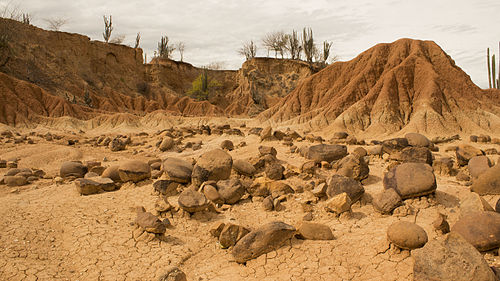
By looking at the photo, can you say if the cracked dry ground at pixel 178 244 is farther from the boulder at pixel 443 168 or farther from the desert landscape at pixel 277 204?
the boulder at pixel 443 168

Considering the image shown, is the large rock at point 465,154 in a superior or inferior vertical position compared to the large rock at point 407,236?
superior

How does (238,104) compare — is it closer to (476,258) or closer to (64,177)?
(64,177)

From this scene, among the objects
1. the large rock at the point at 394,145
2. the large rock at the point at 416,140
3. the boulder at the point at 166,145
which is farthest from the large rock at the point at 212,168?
the boulder at the point at 166,145

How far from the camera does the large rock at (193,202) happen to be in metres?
4.67

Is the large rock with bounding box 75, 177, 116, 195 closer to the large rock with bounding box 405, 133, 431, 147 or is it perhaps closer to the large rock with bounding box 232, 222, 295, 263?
the large rock with bounding box 232, 222, 295, 263

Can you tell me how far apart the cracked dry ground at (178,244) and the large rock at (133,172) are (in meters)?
0.61

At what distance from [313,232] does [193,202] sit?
1830mm

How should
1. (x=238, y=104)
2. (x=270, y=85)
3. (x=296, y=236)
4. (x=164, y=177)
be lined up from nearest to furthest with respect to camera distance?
(x=296, y=236) < (x=164, y=177) < (x=270, y=85) < (x=238, y=104)

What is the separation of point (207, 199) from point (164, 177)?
1.68 meters

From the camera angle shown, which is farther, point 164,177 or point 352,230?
point 164,177

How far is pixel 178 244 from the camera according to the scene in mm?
4043

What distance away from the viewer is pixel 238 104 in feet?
122

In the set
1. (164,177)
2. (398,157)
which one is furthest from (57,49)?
(398,157)

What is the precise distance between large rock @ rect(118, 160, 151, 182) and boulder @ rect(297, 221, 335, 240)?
146 inches
